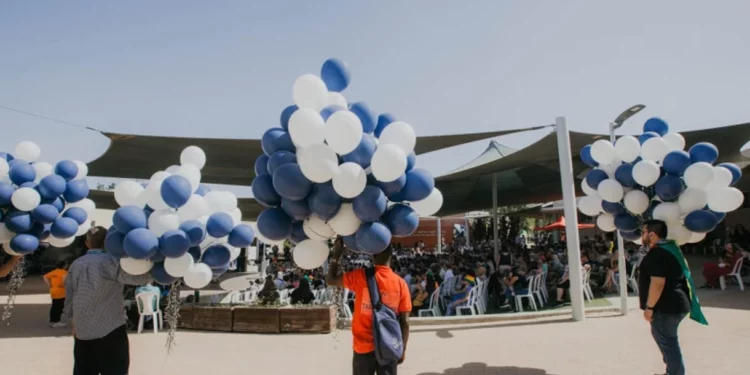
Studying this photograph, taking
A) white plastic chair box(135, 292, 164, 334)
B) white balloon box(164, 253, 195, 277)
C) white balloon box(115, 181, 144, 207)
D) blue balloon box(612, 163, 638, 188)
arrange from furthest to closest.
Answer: white plastic chair box(135, 292, 164, 334)
blue balloon box(612, 163, 638, 188)
white balloon box(115, 181, 144, 207)
white balloon box(164, 253, 195, 277)

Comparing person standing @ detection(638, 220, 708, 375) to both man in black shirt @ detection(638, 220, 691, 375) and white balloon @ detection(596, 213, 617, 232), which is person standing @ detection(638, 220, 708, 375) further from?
white balloon @ detection(596, 213, 617, 232)

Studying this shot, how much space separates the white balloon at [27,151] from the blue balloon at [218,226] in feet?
11.1

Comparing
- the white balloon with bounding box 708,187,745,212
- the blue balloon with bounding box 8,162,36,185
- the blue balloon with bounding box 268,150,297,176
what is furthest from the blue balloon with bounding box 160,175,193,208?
the white balloon with bounding box 708,187,745,212

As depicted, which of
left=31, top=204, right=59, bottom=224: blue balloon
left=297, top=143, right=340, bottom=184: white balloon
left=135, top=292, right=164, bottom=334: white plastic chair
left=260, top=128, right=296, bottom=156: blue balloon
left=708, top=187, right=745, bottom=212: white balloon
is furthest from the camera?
left=135, top=292, right=164, bottom=334: white plastic chair

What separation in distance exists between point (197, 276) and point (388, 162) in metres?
1.71

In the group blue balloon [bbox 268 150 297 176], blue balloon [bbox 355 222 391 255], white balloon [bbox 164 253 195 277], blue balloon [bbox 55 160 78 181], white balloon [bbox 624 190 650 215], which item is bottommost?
white balloon [bbox 164 253 195 277]

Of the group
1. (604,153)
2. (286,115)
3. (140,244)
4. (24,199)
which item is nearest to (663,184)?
(604,153)

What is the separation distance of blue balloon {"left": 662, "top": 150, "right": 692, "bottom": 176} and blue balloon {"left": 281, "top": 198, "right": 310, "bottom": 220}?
3.40m

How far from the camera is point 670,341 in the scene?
11.2 feet

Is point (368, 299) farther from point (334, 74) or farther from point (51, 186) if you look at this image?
point (51, 186)

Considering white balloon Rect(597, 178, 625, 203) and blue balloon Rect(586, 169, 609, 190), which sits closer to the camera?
white balloon Rect(597, 178, 625, 203)

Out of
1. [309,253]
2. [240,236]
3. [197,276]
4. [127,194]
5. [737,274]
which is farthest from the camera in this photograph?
[737,274]

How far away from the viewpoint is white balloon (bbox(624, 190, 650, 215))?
427cm

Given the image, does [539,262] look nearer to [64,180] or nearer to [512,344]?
[512,344]
